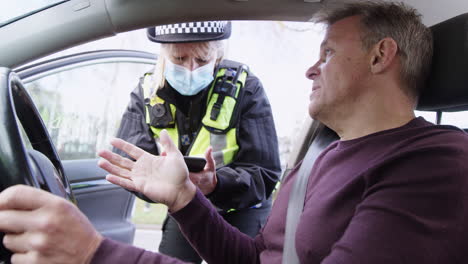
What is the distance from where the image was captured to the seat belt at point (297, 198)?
3.69ft

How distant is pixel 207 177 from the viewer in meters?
1.43

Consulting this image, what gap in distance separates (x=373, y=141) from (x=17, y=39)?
1.03m

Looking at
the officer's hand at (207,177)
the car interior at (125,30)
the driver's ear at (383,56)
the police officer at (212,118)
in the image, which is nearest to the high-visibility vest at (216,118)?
the police officer at (212,118)

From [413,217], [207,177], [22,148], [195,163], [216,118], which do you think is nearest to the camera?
[22,148]

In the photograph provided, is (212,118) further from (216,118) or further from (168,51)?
(168,51)

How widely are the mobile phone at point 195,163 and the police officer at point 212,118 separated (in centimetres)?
23

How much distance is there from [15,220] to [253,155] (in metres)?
1.13

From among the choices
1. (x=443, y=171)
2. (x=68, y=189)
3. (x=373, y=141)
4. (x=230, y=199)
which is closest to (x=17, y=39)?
(x=68, y=189)

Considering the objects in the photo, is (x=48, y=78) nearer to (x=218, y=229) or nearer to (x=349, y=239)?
(x=218, y=229)

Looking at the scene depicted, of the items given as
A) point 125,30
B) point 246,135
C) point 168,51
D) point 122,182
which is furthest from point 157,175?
point 168,51

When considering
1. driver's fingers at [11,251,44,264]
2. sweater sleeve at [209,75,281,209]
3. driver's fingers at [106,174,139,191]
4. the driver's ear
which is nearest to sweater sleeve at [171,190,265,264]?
driver's fingers at [106,174,139,191]

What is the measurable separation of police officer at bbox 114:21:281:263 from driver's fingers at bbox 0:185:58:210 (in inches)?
38.2

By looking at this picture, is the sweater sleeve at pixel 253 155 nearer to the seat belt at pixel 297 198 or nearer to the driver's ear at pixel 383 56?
the seat belt at pixel 297 198

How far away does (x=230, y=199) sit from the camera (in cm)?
157
